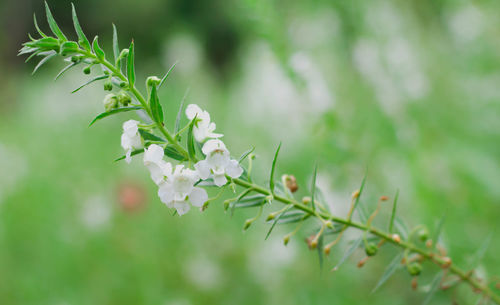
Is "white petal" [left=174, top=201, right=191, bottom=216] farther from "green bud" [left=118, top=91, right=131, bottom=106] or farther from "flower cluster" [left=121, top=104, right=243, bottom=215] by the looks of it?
"green bud" [left=118, top=91, right=131, bottom=106]

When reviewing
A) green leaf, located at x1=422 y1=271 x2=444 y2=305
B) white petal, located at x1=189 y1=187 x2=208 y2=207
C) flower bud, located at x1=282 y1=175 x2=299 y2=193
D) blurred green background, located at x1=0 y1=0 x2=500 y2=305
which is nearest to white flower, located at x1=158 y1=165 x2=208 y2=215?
white petal, located at x1=189 y1=187 x2=208 y2=207

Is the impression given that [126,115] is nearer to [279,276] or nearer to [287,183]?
[279,276]

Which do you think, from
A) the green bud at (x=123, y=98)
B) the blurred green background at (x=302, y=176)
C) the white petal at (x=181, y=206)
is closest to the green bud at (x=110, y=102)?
the green bud at (x=123, y=98)

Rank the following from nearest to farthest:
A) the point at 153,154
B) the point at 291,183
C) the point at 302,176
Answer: the point at 153,154 < the point at 291,183 < the point at 302,176

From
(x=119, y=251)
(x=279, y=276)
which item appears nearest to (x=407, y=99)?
(x=279, y=276)

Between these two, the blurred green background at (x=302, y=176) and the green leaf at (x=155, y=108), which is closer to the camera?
the green leaf at (x=155, y=108)

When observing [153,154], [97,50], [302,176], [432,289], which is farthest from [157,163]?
[302,176]

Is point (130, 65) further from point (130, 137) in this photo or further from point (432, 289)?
point (432, 289)

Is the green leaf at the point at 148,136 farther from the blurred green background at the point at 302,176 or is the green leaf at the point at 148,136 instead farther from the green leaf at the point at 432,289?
the blurred green background at the point at 302,176
